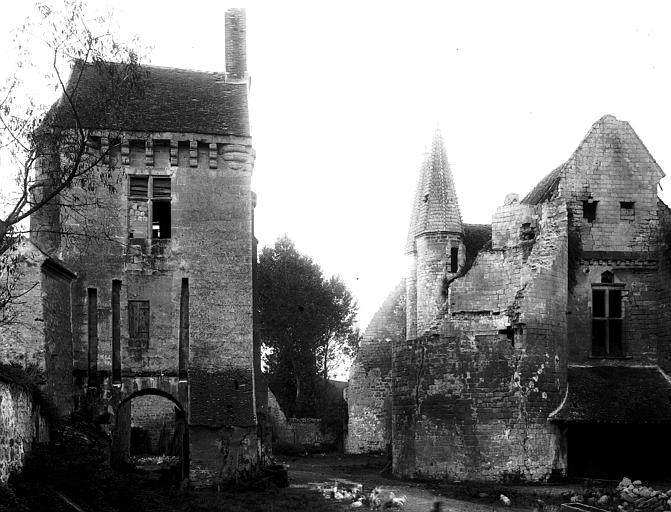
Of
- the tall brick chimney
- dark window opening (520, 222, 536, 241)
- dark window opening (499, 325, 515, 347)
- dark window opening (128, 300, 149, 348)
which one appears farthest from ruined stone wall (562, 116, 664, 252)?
dark window opening (128, 300, 149, 348)

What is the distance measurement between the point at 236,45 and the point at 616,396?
629 inches

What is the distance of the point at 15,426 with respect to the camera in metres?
16.3

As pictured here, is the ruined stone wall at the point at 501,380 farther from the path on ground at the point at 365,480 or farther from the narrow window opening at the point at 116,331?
the narrow window opening at the point at 116,331

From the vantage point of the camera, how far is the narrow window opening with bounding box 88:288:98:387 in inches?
914

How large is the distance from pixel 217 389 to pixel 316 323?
109ft

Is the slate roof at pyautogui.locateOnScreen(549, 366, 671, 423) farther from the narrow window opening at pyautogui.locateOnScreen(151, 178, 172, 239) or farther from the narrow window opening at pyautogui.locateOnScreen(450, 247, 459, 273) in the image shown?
the narrow window opening at pyautogui.locateOnScreen(151, 178, 172, 239)

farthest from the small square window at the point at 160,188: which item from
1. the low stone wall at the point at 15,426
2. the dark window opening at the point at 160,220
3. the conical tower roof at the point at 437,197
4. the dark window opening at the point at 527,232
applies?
the dark window opening at the point at 527,232

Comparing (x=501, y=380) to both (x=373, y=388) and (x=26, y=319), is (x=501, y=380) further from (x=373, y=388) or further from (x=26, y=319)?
(x=373, y=388)

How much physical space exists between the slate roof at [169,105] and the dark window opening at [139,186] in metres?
1.39

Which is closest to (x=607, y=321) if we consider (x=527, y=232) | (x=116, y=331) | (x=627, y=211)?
(x=627, y=211)

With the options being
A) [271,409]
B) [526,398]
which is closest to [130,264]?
[526,398]

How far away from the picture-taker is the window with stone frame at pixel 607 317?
2711cm

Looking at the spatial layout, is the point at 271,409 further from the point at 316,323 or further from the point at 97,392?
the point at 97,392

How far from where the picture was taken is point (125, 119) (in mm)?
24125
